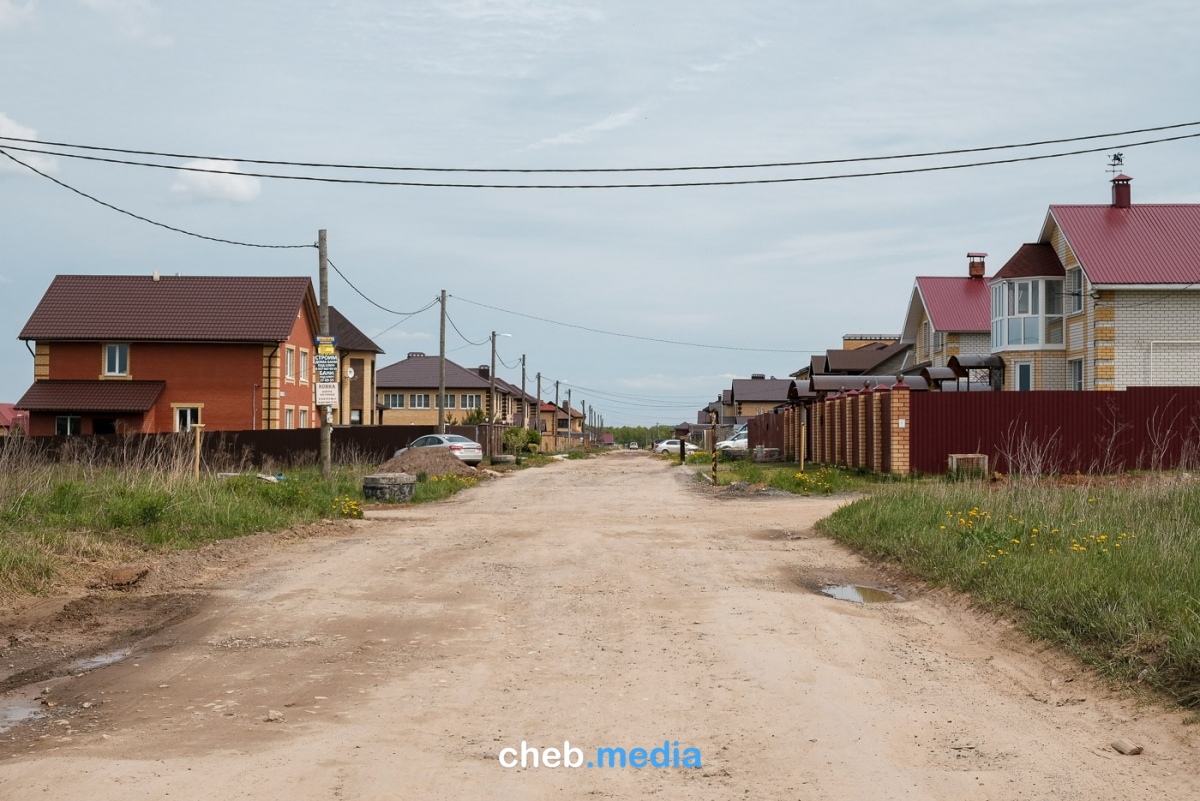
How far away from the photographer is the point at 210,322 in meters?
41.6

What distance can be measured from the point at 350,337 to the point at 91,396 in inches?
893

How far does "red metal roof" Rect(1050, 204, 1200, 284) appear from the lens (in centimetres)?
3294

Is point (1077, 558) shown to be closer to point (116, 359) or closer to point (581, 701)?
point (581, 701)

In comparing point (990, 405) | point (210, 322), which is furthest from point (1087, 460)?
point (210, 322)

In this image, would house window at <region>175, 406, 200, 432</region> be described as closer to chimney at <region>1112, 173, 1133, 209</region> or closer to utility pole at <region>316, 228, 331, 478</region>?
utility pole at <region>316, 228, 331, 478</region>

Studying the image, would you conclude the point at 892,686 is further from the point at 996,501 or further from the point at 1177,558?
the point at 996,501

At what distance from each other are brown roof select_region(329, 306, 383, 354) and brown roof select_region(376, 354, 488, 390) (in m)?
23.4

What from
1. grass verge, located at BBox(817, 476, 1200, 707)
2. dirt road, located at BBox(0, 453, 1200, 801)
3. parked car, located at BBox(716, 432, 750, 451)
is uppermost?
parked car, located at BBox(716, 432, 750, 451)

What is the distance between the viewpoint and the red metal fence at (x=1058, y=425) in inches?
993

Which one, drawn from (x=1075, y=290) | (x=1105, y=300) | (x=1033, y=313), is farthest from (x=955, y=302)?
(x=1105, y=300)

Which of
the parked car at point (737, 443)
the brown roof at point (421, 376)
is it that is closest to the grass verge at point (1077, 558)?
the parked car at point (737, 443)

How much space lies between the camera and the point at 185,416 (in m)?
41.8

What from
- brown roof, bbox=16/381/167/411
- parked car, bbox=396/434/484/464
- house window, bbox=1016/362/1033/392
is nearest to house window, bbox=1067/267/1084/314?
house window, bbox=1016/362/1033/392

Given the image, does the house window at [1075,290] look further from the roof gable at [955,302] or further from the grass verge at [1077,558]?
the grass verge at [1077,558]
